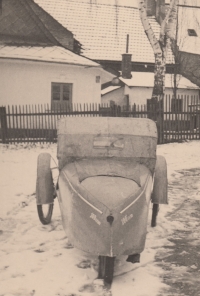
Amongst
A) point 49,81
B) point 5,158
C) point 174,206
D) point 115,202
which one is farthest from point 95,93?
point 115,202

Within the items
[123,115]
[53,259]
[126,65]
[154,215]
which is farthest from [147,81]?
[53,259]

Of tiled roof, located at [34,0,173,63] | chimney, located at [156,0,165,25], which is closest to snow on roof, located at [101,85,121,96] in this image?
tiled roof, located at [34,0,173,63]

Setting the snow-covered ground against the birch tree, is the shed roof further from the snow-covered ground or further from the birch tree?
the snow-covered ground

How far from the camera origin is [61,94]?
20438mm

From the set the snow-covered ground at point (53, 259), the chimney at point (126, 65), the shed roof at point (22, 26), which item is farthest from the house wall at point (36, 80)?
the snow-covered ground at point (53, 259)

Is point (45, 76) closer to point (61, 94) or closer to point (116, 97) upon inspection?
point (61, 94)

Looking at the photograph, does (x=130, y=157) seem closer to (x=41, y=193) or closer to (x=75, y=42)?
(x=41, y=193)

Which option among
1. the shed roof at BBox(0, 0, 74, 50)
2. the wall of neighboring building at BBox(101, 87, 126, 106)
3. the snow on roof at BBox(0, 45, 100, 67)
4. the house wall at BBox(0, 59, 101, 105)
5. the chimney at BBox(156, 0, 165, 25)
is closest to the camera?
the snow on roof at BBox(0, 45, 100, 67)

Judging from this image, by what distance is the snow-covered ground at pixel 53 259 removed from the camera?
4.01 m

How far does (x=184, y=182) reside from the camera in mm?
9117

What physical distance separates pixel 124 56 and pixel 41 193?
88.2 feet

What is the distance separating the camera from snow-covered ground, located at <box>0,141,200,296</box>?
401cm

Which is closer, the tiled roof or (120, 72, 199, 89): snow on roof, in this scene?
(120, 72, 199, 89): snow on roof

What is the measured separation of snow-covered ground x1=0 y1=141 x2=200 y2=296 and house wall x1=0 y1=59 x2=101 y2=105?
12.1 metres
